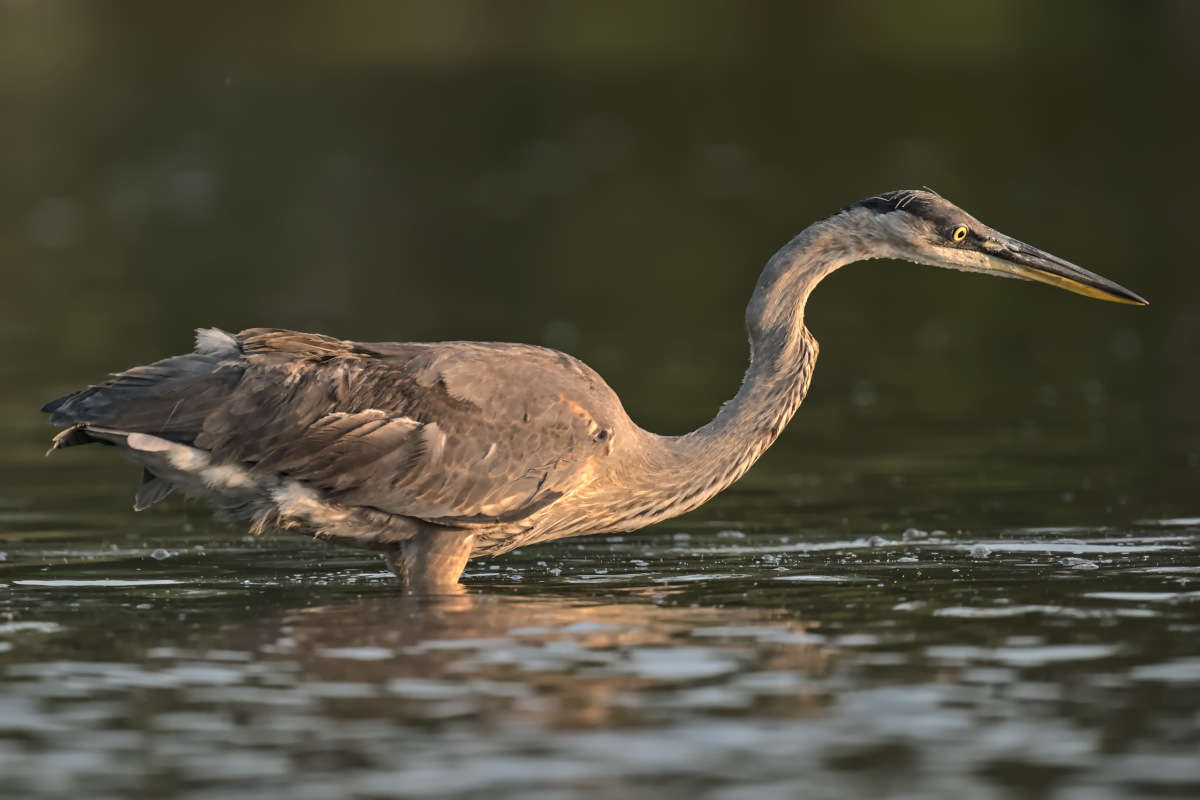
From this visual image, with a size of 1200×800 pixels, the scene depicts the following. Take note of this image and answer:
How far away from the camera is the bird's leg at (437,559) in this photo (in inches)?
359

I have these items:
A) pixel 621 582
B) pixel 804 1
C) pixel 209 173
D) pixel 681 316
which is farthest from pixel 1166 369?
pixel 804 1

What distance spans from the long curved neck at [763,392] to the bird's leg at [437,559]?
96cm

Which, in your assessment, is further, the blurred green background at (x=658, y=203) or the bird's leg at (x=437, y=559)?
the blurred green background at (x=658, y=203)

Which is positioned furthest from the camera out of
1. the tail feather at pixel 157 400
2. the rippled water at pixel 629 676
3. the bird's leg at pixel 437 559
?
the bird's leg at pixel 437 559

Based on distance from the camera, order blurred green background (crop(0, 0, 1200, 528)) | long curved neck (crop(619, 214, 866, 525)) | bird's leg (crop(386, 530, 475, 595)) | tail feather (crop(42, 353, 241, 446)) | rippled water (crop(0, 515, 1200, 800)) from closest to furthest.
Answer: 1. rippled water (crop(0, 515, 1200, 800))
2. tail feather (crop(42, 353, 241, 446))
3. bird's leg (crop(386, 530, 475, 595))
4. long curved neck (crop(619, 214, 866, 525))
5. blurred green background (crop(0, 0, 1200, 528))

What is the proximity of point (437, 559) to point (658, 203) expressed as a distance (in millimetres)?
19438

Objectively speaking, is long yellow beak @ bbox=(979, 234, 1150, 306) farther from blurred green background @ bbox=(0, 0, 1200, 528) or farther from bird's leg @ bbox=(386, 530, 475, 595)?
bird's leg @ bbox=(386, 530, 475, 595)

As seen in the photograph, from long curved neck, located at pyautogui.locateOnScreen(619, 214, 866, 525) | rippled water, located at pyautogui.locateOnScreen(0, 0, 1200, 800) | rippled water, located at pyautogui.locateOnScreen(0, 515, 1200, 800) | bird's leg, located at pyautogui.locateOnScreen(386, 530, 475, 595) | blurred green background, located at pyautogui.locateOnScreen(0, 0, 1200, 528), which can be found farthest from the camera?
blurred green background, located at pyautogui.locateOnScreen(0, 0, 1200, 528)

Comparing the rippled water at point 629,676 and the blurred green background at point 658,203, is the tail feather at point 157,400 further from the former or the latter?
the blurred green background at point 658,203

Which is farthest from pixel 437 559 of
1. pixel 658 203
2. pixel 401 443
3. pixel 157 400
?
pixel 658 203

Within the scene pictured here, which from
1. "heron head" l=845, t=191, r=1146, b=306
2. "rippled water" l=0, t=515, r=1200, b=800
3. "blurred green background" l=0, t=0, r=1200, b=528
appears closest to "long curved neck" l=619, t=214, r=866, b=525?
"heron head" l=845, t=191, r=1146, b=306

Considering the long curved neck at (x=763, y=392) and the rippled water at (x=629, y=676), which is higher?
the long curved neck at (x=763, y=392)

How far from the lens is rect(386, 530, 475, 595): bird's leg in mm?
9117

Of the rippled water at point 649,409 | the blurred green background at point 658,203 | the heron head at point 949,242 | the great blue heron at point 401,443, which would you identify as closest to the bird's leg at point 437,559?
the great blue heron at point 401,443
